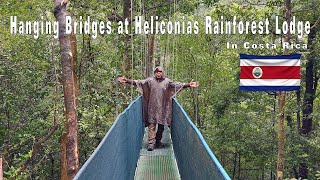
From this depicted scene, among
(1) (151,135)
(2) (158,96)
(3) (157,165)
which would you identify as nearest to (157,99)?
(2) (158,96)

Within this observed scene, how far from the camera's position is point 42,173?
1111cm

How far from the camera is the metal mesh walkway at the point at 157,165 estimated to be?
4766 millimetres

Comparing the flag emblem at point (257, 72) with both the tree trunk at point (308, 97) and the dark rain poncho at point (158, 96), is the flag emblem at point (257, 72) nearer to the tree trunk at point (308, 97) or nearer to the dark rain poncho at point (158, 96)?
the dark rain poncho at point (158, 96)

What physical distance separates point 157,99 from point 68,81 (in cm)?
125

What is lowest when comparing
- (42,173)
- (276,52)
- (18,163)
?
(42,173)

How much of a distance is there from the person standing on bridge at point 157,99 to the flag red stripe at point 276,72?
2.14 meters

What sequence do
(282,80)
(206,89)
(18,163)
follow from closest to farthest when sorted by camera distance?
(282,80) < (18,163) < (206,89)

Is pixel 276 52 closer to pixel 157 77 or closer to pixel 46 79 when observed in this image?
pixel 157 77

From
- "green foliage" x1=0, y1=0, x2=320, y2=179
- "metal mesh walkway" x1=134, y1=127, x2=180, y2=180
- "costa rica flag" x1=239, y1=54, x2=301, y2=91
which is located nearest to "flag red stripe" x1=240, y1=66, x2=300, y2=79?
"costa rica flag" x1=239, y1=54, x2=301, y2=91

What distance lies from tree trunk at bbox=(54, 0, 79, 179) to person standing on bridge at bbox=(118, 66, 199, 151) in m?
0.90

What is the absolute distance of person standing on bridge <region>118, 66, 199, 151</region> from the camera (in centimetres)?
588

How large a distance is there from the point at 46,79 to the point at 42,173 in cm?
287

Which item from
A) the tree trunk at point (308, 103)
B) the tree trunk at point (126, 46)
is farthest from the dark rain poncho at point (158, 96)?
the tree trunk at point (308, 103)

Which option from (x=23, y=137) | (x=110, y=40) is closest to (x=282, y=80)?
(x=110, y=40)
